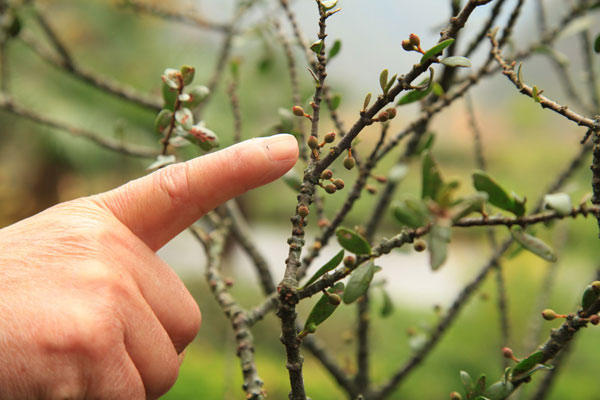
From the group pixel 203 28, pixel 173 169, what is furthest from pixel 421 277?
pixel 173 169

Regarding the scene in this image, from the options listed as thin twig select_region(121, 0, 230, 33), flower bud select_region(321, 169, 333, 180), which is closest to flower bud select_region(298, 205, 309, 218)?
flower bud select_region(321, 169, 333, 180)

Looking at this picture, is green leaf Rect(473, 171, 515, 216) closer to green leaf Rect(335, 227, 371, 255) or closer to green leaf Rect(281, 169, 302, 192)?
green leaf Rect(335, 227, 371, 255)

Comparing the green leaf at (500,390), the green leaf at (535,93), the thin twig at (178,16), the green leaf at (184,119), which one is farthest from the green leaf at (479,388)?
the thin twig at (178,16)

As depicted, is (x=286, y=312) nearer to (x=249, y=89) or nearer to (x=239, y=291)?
(x=239, y=291)

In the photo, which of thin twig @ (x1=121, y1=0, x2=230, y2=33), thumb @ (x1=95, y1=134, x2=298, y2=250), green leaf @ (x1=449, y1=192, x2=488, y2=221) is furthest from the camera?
thin twig @ (x1=121, y1=0, x2=230, y2=33)

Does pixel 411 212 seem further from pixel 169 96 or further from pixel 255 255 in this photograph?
pixel 255 255

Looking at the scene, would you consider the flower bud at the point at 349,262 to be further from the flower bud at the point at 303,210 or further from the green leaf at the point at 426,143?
the green leaf at the point at 426,143

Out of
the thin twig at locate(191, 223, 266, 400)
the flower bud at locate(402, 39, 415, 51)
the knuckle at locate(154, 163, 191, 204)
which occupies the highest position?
the flower bud at locate(402, 39, 415, 51)
